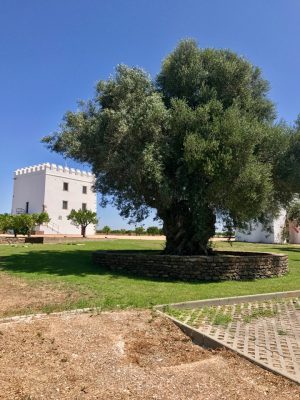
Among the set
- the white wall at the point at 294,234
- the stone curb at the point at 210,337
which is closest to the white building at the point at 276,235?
the white wall at the point at 294,234

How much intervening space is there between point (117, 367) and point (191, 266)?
9778mm

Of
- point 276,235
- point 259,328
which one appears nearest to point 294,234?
point 276,235

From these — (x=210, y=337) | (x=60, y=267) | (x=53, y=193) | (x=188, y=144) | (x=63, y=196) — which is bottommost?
(x=210, y=337)

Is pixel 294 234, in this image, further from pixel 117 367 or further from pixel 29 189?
pixel 117 367

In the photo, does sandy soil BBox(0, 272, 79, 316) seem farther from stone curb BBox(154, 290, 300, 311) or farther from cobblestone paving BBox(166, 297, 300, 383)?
cobblestone paving BBox(166, 297, 300, 383)

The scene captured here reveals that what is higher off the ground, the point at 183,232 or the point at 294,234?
the point at 294,234

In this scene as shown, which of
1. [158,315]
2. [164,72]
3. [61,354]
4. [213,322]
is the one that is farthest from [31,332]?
[164,72]

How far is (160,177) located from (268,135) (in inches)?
219

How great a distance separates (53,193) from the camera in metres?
48.4

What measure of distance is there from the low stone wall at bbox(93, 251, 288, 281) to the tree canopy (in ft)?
5.28

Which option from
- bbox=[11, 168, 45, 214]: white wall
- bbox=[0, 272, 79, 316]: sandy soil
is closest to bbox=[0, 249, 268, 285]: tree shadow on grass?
bbox=[0, 272, 79, 316]: sandy soil

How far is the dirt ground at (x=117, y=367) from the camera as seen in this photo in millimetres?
4855

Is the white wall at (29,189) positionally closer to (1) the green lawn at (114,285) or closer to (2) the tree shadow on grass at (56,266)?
(2) the tree shadow on grass at (56,266)

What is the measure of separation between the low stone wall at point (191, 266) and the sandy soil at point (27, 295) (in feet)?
14.6
